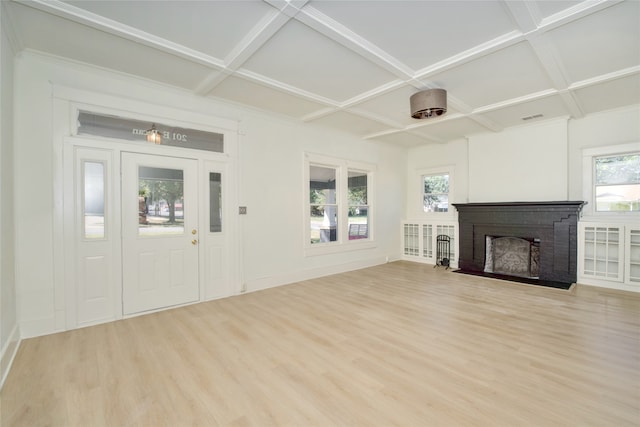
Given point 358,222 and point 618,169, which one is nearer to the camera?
point 618,169

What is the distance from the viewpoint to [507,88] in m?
3.80

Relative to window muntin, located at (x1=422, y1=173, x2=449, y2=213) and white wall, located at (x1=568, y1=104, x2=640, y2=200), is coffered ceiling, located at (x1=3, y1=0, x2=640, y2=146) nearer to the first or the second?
white wall, located at (x1=568, y1=104, x2=640, y2=200)

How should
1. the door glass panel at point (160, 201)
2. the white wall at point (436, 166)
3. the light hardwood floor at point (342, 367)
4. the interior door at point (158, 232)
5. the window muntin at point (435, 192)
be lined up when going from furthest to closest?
the window muntin at point (435, 192) < the white wall at point (436, 166) < the door glass panel at point (160, 201) < the interior door at point (158, 232) < the light hardwood floor at point (342, 367)

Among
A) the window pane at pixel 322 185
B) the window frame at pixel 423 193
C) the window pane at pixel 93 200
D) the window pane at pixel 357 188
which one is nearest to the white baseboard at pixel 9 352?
the window pane at pixel 93 200

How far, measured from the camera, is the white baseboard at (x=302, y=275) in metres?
4.61

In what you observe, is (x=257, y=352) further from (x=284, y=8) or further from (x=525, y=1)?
(x=525, y=1)

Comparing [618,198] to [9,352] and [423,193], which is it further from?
[9,352]

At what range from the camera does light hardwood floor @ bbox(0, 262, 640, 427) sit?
1808mm

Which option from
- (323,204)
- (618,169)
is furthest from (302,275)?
(618,169)

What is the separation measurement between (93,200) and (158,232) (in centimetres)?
78

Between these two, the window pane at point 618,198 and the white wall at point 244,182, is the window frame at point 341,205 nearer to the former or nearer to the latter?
the white wall at point 244,182

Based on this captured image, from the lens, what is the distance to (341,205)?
5.98m

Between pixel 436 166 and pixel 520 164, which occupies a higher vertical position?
pixel 436 166

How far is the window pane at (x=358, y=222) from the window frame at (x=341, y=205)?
0.19 feet
